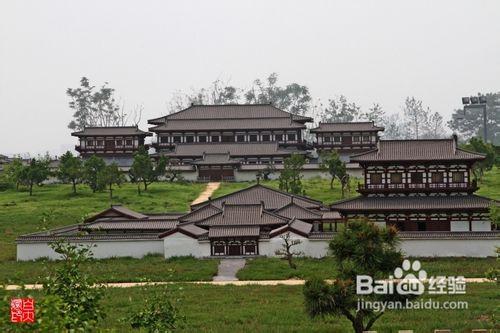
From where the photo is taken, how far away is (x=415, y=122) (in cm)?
17238

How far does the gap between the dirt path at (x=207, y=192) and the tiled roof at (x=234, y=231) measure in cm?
1842

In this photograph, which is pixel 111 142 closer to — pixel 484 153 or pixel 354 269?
pixel 484 153

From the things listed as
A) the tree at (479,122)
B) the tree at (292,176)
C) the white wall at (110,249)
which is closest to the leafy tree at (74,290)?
the white wall at (110,249)

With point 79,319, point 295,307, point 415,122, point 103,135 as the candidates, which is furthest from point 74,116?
point 79,319

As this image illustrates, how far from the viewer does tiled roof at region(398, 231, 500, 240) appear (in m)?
43.4

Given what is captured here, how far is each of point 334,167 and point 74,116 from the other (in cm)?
9474

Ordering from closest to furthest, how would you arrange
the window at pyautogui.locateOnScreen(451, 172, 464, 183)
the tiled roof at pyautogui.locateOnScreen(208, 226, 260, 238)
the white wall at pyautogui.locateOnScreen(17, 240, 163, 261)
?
the tiled roof at pyautogui.locateOnScreen(208, 226, 260, 238) → the white wall at pyautogui.locateOnScreen(17, 240, 163, 261) → the window at pyautogui.locateOnScreen(451, 172, 464, 183)

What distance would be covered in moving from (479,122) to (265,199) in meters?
121

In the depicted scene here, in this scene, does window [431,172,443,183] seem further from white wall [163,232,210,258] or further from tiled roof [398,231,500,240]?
white wall [163,232,210,258]

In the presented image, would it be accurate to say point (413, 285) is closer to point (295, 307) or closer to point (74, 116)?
point (295, 307)

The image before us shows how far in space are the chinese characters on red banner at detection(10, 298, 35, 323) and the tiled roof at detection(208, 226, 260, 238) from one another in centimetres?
3238

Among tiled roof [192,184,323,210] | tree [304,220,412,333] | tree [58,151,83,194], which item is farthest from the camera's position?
tree [58,151,83,194]

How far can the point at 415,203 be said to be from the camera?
1857 inches

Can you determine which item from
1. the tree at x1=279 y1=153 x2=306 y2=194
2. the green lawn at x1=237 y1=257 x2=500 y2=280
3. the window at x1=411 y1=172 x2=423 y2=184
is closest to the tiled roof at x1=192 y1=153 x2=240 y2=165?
the tree at x1=279 y1=153 x2=306 y2=194
